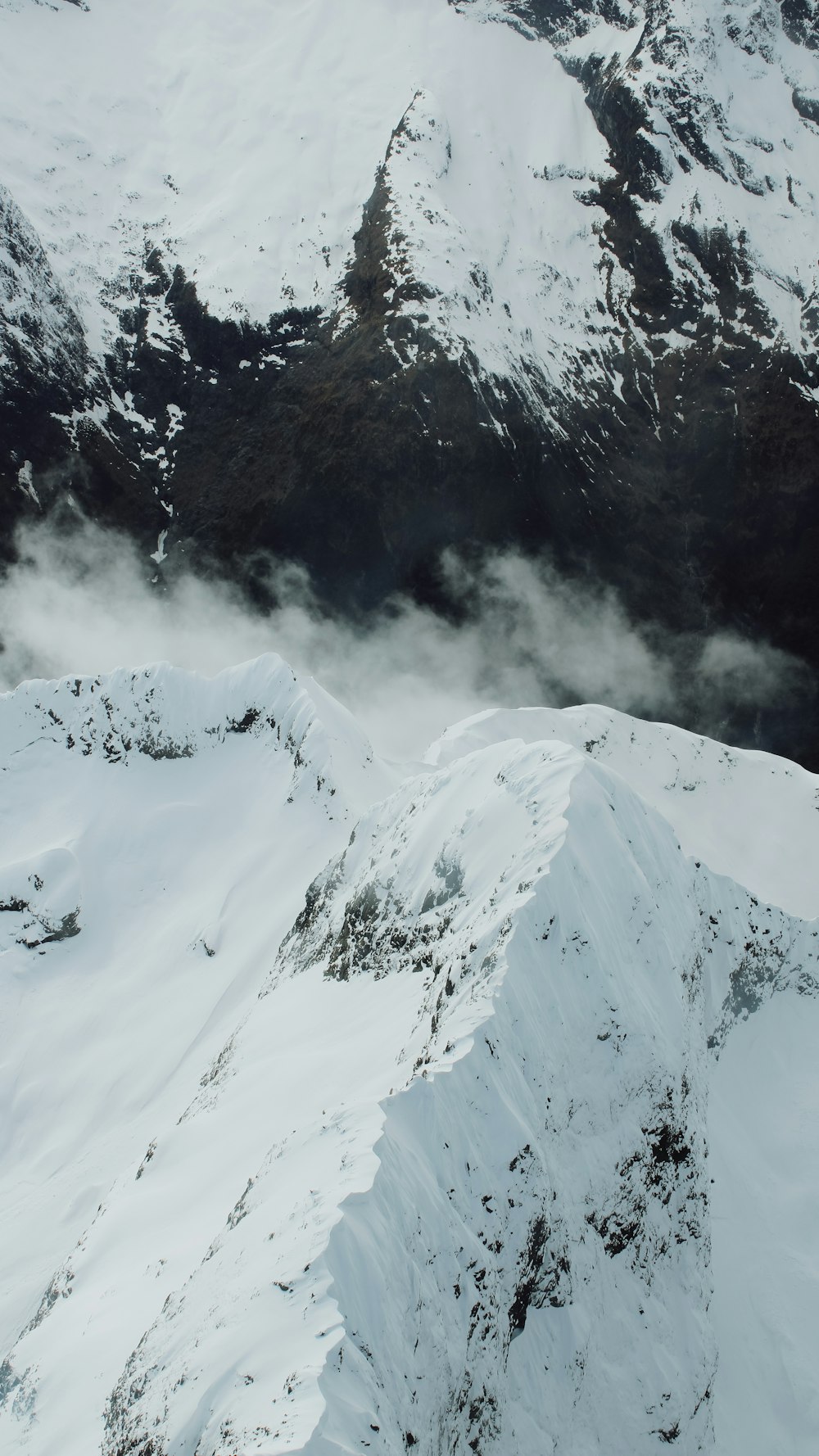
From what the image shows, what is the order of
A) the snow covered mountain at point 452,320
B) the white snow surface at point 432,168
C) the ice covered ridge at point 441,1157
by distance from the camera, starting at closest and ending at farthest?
the ice covered ridge at point 441,1157 < the snow covered mountain at point 452,320 < the white snow surface at point 432,168

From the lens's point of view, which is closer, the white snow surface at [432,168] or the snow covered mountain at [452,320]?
the snow covered mountain at [452,320]

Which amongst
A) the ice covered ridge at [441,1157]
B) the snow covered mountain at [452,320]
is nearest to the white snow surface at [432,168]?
the snow covered mountain at [452,320]

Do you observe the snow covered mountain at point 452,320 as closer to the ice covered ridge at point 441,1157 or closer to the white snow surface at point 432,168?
the white snow surface at point 432,168

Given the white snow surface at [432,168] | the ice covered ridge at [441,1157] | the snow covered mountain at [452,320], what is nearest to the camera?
the ice covered ridge at [441,1157]

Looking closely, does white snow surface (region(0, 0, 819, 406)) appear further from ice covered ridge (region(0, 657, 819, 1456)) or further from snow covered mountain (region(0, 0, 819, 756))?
ice covered ridge (region(0, 657, 819, 1456))

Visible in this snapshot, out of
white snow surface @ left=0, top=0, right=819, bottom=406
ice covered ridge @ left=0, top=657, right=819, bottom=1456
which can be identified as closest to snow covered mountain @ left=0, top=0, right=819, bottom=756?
white snow surface @ left=0, top=0, right=819, bottom=406

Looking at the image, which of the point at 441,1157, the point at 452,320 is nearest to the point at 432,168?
the point at 452,320
